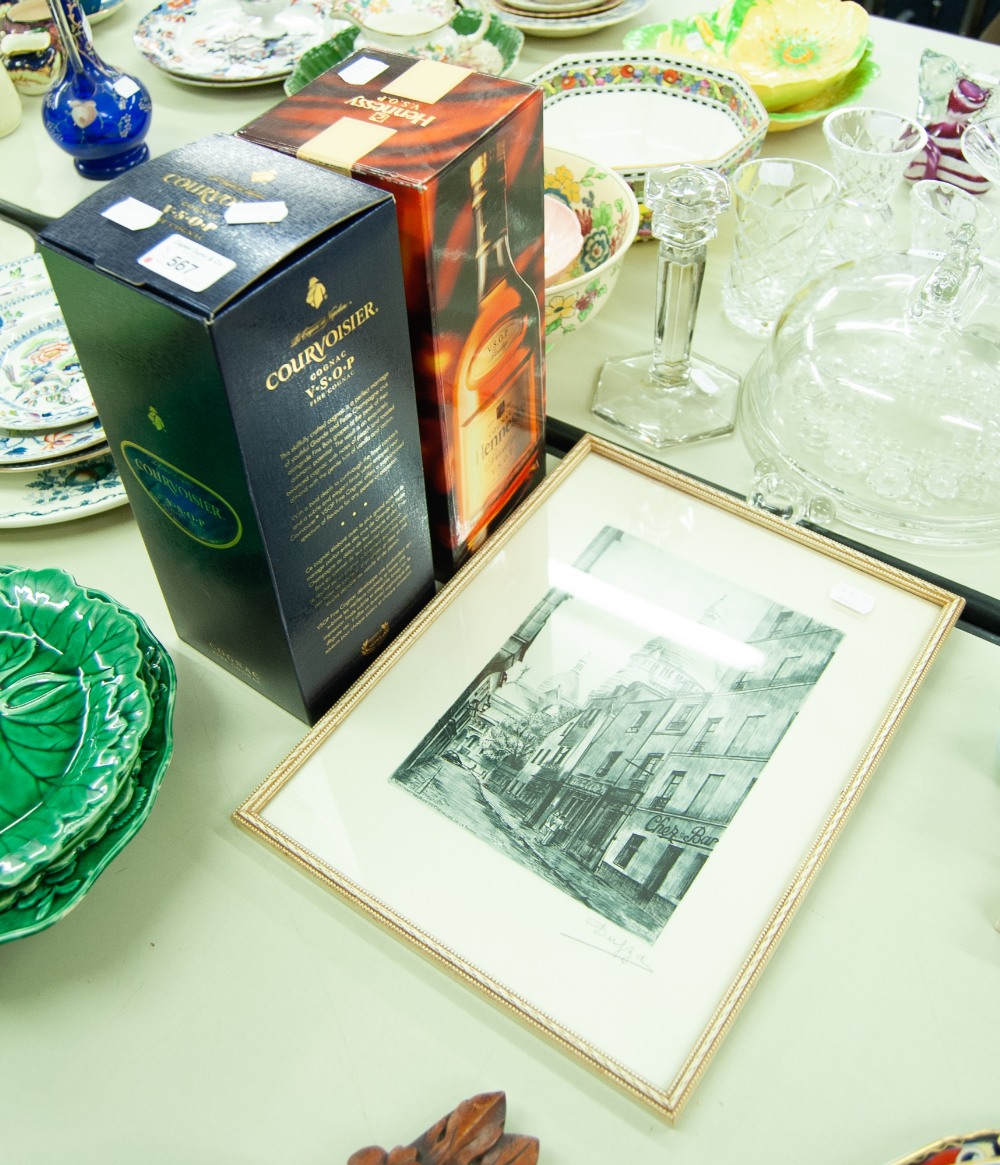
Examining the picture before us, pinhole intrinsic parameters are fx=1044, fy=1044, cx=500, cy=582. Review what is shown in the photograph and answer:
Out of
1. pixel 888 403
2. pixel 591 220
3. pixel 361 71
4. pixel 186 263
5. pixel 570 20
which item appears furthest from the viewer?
pixel 570 20

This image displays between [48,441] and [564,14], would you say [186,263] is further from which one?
[564,14]

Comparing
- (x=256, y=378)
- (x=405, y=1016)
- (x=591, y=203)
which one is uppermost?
(x=256, y=378)

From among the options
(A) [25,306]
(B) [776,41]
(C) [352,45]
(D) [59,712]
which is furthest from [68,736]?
(B) [776,41]

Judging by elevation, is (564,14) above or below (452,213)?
below

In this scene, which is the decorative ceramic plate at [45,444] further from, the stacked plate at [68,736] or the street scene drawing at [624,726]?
the street scene drawing at [624,726]

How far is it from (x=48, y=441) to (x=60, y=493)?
0.13 ft

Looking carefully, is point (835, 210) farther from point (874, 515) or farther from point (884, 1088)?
point (884, 1088)

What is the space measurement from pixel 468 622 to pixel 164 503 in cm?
18

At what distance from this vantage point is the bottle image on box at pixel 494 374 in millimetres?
503

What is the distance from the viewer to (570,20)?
1.08 m

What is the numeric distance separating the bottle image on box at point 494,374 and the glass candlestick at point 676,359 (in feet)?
0.31

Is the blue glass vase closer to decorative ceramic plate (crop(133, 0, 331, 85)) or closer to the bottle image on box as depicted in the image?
decorative ceramic plate (crop(133, 0, 331, 85))

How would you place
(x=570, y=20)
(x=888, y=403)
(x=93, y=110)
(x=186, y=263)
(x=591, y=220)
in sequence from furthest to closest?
(x=570, y=20) < (x=93, y=110) < (x=591, y=220) < (x=888, y=403) < (x=186, y=263)

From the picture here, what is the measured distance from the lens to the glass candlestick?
0.62m
